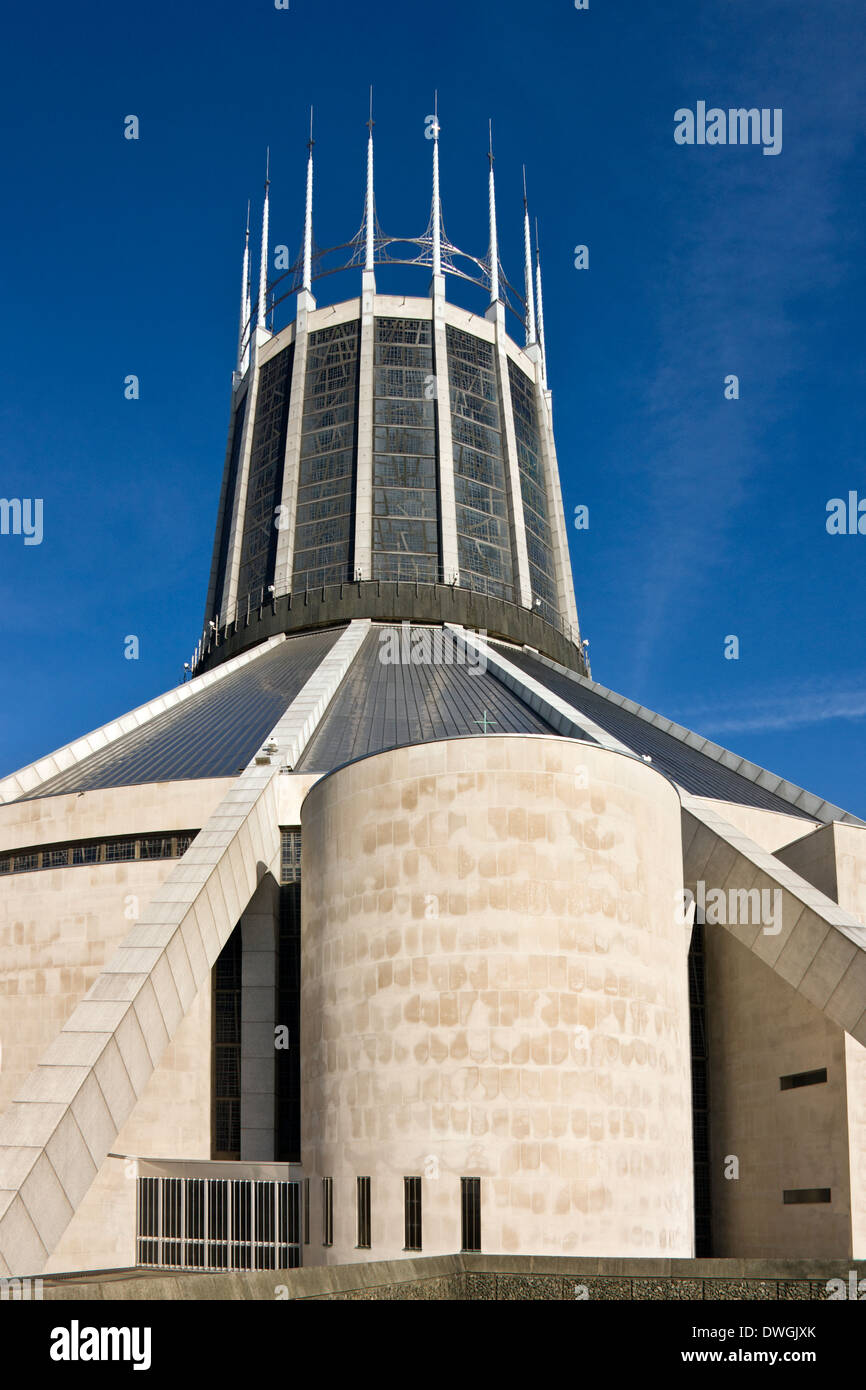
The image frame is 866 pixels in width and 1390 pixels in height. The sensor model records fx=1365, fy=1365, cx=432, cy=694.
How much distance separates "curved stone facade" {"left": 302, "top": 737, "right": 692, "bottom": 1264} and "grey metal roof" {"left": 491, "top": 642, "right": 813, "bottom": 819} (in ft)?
33.3

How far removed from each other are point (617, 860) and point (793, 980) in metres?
4.24

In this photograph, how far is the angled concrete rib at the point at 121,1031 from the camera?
54.6 feet

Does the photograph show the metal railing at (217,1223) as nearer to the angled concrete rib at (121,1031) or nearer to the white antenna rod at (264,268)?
the angled concrete rib at (121,1031)

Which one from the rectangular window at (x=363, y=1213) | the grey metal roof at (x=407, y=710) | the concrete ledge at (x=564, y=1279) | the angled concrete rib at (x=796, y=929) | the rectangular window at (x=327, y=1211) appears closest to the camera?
the concrete ledge at (x=564, y=1279)

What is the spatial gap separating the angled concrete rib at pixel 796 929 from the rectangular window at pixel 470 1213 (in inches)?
273

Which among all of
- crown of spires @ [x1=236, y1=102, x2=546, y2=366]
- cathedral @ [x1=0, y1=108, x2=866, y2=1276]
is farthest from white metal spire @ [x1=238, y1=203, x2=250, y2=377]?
cathedral @ [x1=0, y1=108, x2=866, y2=1276]

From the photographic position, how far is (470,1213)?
2025 cm

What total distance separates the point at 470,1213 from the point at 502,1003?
10.1 feet

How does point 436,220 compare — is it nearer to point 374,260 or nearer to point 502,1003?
point 374,260

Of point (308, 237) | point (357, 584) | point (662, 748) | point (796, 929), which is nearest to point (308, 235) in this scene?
point (308, 237)

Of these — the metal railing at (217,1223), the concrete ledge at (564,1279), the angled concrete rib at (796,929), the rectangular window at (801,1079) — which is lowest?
the metal railing at (217,1223)

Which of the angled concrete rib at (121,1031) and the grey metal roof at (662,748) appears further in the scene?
the grey metal roof at (662,748)

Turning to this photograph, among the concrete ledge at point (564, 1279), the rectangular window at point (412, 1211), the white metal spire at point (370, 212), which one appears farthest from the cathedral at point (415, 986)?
the white metal spire at point (370, 212)

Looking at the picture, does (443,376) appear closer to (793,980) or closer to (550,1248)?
(793,980)
